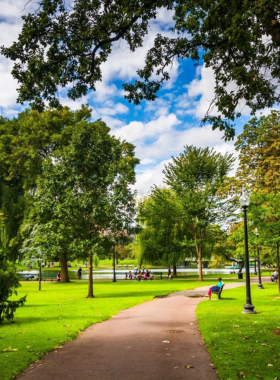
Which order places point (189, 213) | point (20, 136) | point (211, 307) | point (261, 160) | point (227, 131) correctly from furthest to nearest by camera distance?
point (189, 213) → point (20, 136) → point (261, 160) → point (211, 307) → point (227, 131)

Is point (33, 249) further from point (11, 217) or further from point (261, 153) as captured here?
point (261, 153)

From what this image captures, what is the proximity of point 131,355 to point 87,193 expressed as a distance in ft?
47.8

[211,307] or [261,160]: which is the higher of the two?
[261,160]

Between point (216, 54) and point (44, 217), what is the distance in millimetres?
24442

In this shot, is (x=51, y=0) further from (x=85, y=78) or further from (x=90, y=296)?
(x=90, y=296)

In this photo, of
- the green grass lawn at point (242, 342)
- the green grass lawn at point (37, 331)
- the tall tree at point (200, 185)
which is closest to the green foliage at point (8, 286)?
the green grass lawn at point (37, 331)

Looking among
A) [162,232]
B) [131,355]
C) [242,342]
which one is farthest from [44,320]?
[162,232]

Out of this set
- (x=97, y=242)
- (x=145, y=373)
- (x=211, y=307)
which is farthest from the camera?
(x=97, y=242)

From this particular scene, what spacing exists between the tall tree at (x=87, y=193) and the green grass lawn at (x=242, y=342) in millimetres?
10193

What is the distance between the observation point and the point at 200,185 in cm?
4044

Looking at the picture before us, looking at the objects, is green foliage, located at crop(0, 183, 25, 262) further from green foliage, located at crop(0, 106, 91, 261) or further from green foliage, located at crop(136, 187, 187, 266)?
green foliage, located at crop(136, 187, 187, 266)

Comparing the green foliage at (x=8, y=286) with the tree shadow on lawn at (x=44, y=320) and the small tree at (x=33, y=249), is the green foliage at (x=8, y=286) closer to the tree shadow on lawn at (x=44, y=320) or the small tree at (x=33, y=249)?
the tree shadow on lawn at (x=44, y=320)

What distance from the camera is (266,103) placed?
11.2 m

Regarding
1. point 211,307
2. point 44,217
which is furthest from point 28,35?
point 44,217
